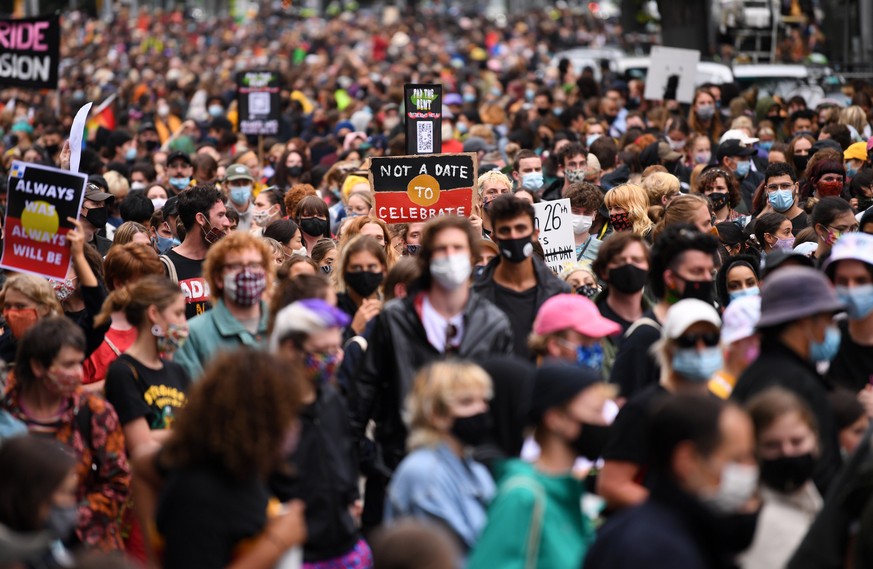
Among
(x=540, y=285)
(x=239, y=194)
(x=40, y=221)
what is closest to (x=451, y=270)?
(x=540, y=285)

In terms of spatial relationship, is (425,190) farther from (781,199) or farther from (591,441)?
(591,441)

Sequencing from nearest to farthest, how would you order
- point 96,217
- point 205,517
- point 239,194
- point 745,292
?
point 205,517
point 745,292
point 96,217
point 239,194

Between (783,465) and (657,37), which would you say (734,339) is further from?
(657,37)

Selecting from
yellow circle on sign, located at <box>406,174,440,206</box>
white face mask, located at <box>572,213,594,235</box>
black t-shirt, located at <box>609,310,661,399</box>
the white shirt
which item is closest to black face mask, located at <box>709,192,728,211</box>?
white face mask, located at <box>572,213,594,235</box>

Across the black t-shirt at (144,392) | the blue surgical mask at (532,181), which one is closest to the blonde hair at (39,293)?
Result: the black t-shirt at (144,392)

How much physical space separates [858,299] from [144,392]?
295 cm

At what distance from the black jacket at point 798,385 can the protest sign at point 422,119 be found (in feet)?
20.7

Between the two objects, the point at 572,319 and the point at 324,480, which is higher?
the point at 572,319

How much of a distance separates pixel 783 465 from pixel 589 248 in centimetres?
577

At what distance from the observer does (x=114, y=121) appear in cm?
2570

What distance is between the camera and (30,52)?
58.4 feet

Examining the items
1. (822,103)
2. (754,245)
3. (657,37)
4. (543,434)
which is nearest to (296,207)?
(754,245)

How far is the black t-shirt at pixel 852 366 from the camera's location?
6527 millimetres

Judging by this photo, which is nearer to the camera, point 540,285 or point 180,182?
point 540,285
